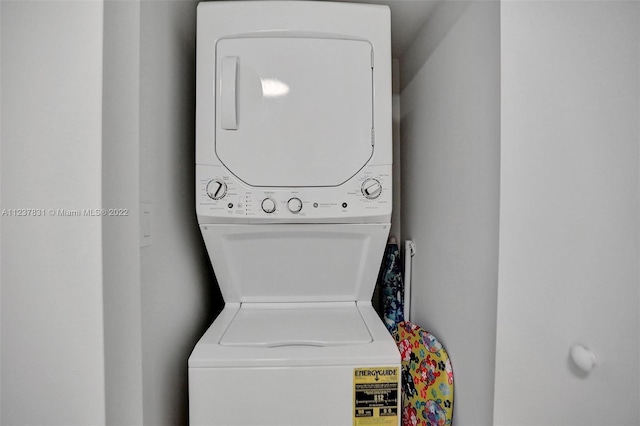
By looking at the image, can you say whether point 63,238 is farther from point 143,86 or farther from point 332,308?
point 332,308

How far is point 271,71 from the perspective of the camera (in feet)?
3.91

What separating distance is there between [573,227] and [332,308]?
0.89 metres

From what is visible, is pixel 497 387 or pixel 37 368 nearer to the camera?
pixel 37 368

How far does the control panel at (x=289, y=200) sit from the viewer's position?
118 centimetres

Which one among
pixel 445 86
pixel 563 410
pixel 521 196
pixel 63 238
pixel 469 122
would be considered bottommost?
pixel 563 410

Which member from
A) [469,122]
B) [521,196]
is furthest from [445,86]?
[521,196]

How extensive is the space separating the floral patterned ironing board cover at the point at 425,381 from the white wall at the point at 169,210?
0.88 m

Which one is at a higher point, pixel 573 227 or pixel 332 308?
pixel 573 227

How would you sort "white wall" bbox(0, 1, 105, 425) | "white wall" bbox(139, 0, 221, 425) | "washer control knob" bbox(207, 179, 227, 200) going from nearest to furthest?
"white wall" bbox(0, 1, 105, 425) → "white wall" bbox(139, 0, 221, 425) → "washer control knob" bbox(207, 179, 227, 200)

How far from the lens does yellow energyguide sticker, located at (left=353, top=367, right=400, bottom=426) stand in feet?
3.22

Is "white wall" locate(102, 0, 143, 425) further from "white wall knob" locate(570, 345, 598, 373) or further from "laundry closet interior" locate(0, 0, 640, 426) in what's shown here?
"white wall knob" locate(570, 345, 598, 373)

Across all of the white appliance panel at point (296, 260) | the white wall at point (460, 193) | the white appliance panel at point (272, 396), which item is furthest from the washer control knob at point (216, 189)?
the white wall at point (460, 193)

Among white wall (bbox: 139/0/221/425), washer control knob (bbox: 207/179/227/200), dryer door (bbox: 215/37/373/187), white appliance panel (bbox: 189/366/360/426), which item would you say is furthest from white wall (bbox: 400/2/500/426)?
white wall (bbox: 139/0/221/425)

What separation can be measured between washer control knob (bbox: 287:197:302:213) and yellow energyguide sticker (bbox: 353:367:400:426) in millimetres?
563
